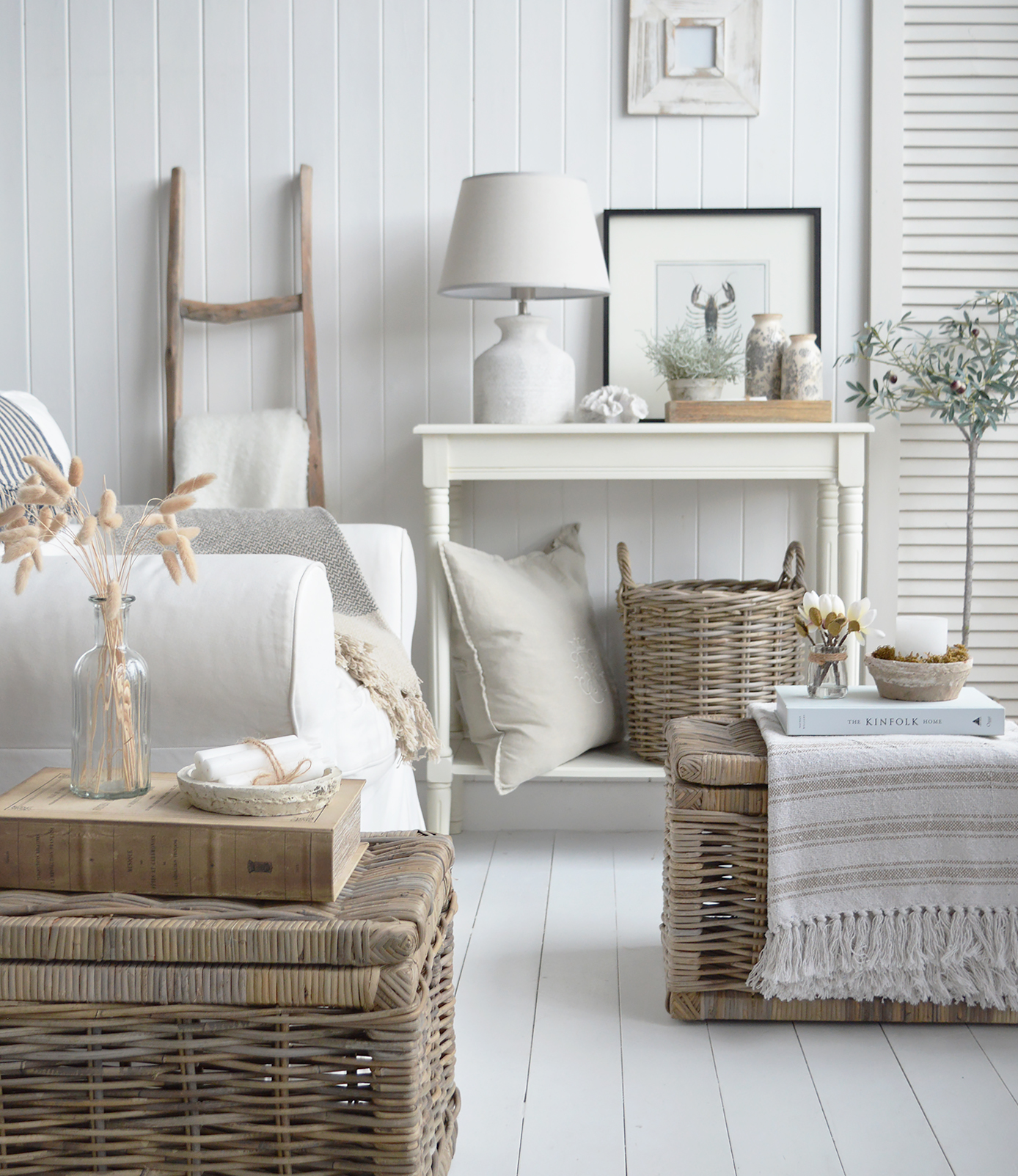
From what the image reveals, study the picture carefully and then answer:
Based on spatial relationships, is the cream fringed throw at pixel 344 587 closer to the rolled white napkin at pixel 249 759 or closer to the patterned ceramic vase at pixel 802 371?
the rolled white napkin at pixel 249 759

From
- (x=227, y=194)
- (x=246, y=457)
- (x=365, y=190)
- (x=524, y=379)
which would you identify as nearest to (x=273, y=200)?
(x=227, y=194)

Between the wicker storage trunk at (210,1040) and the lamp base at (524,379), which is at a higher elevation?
the lamp base at (524,379)

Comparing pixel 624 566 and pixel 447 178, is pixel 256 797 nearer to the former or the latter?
pixel 624 566

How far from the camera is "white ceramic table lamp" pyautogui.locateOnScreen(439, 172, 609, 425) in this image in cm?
222

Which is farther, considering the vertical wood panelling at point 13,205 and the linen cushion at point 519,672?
the vertical wood panelling at point 13,205

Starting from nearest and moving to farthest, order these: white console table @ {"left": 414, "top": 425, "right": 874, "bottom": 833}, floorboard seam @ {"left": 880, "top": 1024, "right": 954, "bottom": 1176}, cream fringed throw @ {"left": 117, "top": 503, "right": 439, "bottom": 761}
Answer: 1. floorboard seam @ {"left": 880, "top": 1024, "right": 954, "bottom": 1176}
2. cream fringed throw @ {"left": 117, "top": 503, "right": 439, "bottom": 761}
3. white console table @ {"left": 414, "top": 425, "right": 874, "bottom": 833}

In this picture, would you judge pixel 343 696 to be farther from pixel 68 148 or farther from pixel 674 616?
pixel 68 148

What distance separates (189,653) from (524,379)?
46.7 inches

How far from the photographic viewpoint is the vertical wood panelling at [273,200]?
2484mm

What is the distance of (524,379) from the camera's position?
7.48ft

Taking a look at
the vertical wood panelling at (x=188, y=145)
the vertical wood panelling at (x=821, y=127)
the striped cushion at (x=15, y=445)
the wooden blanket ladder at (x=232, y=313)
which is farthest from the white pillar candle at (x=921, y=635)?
the vertical wood panelling at (x=188, y=145)

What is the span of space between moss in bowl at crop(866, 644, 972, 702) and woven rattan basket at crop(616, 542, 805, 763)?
A: 0.64 meters

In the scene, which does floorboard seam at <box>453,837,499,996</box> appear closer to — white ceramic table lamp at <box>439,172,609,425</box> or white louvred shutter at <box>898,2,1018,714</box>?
white ceramic table lamp at <box>439,172,609,425</box>

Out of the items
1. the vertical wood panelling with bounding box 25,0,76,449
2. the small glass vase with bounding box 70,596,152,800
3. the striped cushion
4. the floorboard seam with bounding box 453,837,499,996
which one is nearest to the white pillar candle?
the floorboard seam with bounding box 453,837,499,996
